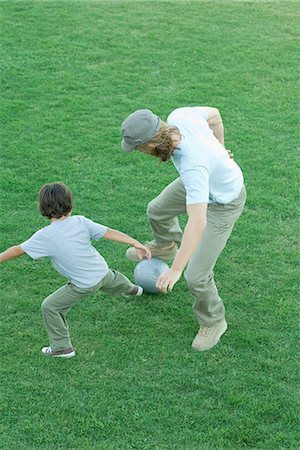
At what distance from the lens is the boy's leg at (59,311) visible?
20.0ft

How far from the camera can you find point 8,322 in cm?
665

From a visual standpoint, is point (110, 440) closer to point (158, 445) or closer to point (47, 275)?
point (158, 445)

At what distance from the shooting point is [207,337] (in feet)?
20.9

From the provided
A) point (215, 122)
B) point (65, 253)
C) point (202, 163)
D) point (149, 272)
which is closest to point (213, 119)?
point (215, 122)

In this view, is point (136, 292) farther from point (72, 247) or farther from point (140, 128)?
point (140, 128)

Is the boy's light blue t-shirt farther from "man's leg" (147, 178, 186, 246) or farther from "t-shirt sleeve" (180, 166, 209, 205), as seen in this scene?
"man's leg" (147, 178, 186, 246)

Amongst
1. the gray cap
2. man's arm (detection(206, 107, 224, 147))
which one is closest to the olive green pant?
the gray cap

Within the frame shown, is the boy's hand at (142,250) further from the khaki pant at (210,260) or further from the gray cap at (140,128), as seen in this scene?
the gray cap at (140,128)

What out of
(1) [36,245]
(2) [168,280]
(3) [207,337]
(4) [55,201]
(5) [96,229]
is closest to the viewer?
(2) [168,280]

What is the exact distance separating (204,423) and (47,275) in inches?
88.9

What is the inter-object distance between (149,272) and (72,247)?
41.3 inches

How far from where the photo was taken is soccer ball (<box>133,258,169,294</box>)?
6.80m

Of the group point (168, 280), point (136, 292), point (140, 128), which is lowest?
point (136, 292)

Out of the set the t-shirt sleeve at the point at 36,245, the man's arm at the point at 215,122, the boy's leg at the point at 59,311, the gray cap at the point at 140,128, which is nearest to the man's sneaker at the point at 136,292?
the boy's leg at the point at 59,311
